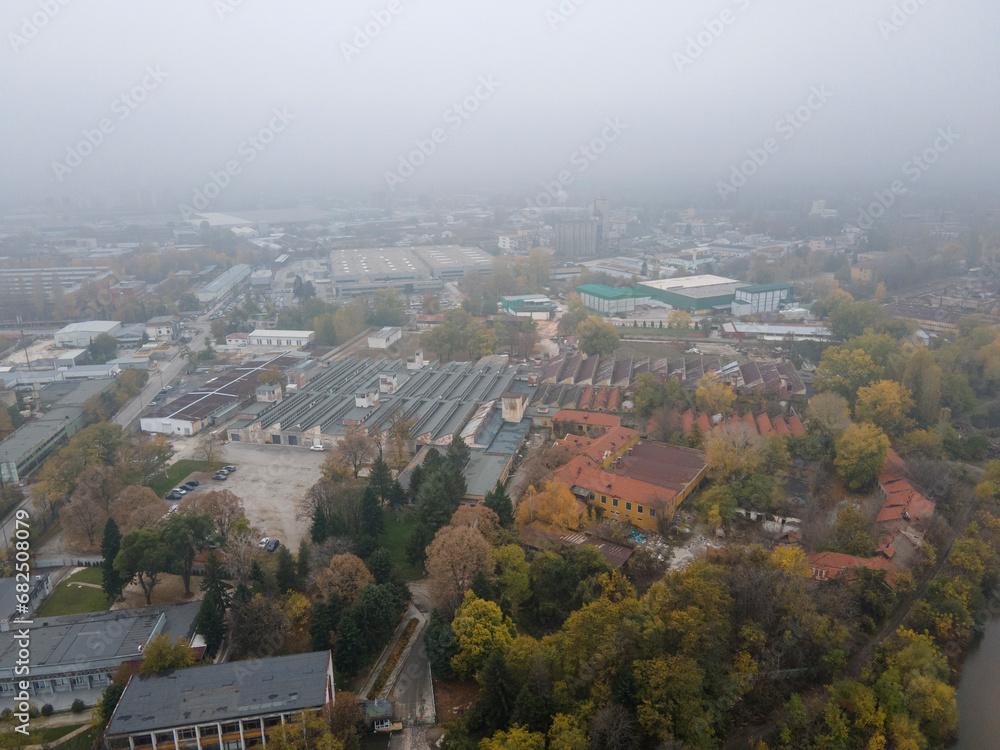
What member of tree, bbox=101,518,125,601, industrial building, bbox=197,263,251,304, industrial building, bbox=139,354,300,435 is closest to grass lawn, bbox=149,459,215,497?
industrial building, bbox=139,354,300,435

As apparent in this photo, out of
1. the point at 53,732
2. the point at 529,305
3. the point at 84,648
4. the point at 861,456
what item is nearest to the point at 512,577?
the point at 84,648

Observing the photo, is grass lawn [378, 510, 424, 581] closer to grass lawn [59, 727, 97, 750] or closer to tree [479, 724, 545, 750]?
tree [479, 724, 545, 750]

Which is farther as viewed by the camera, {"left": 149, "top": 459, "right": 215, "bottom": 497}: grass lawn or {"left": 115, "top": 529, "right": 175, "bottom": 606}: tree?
{"left": 149, "top": 459, "right": 215, "bottom": 497}: grass lawn

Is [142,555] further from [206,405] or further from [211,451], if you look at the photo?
[206,405]

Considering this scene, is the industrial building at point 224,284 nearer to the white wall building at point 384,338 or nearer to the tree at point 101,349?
the tree at point 101,349

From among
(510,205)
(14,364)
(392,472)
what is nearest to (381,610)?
(392,472)

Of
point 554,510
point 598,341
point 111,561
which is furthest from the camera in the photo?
point 598,341
